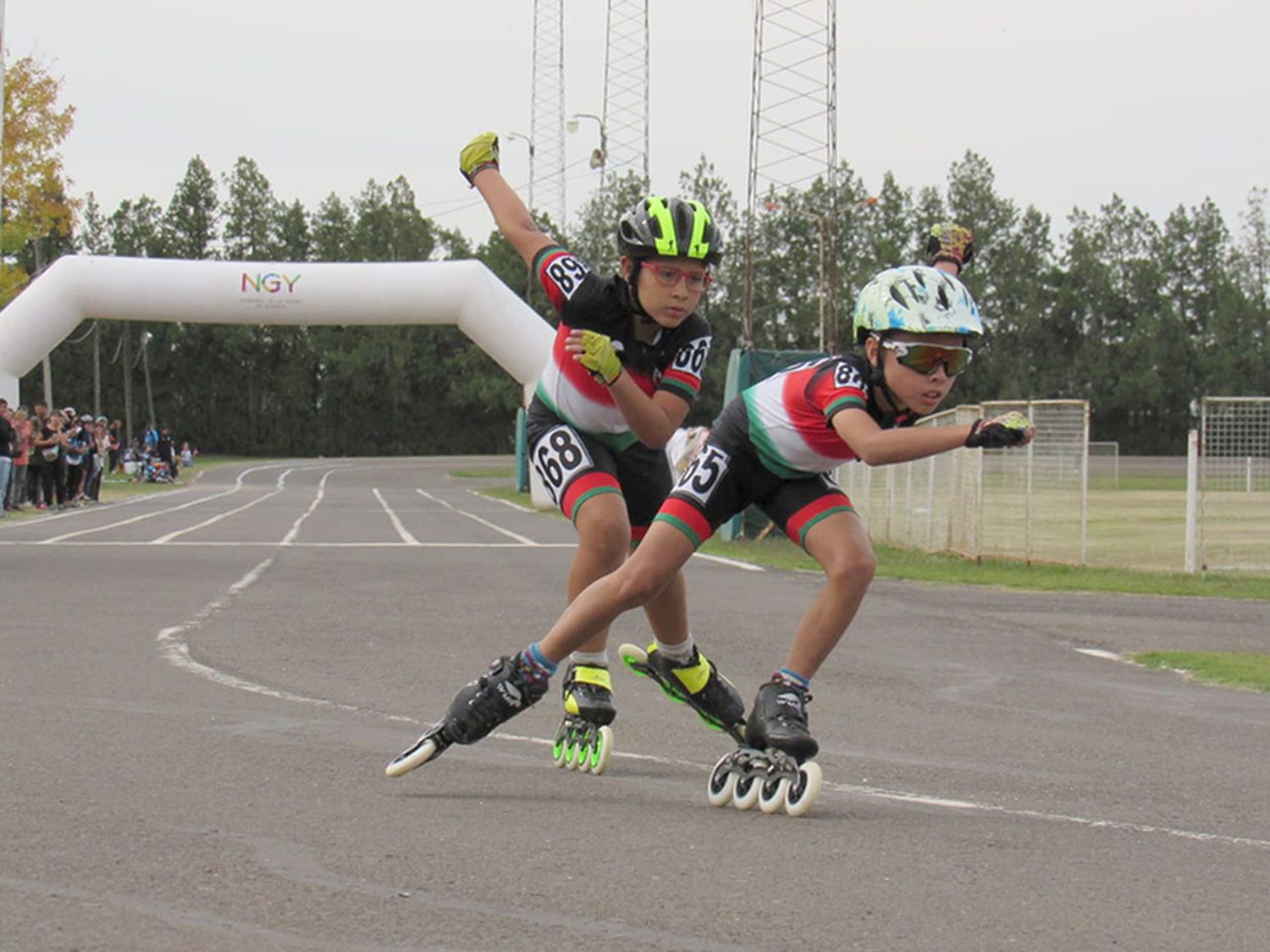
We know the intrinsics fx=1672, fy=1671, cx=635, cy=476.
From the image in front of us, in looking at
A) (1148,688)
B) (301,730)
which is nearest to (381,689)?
(301,730)

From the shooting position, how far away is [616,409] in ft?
21.1

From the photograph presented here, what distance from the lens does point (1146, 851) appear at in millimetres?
4914

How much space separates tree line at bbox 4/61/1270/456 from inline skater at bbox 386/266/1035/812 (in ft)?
267

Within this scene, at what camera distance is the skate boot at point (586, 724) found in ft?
20.0

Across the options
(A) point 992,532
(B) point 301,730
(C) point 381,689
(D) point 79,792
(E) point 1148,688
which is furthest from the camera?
(A) point 992,532

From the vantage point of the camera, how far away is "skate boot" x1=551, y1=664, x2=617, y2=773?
6.10 meters

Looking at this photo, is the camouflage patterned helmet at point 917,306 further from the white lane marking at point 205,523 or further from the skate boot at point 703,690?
the white lane marking at point 205,523

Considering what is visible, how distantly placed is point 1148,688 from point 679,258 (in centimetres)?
482

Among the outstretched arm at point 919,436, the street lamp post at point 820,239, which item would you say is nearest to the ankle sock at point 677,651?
the outstretched arm at point 919,436

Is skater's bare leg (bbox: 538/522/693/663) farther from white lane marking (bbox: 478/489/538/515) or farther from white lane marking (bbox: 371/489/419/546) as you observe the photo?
white lane marking (bbox: 478/489/538/515)

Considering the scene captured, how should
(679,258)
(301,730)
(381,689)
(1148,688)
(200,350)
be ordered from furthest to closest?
(200,350), (1148,688), (381,689), (301,730), (679,258)

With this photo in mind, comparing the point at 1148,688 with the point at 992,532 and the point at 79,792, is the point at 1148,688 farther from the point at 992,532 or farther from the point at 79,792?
the point at 992,532

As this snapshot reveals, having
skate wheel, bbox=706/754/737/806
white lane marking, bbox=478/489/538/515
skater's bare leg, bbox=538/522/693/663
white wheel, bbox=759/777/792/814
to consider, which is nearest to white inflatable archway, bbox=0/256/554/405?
white lane marking, bbox=478/489/538/515

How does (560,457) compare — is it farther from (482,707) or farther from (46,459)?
(46,459)
